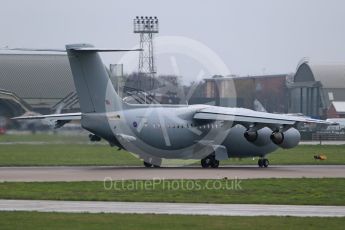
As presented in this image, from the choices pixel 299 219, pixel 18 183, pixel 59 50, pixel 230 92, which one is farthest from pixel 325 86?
pixel 299 219

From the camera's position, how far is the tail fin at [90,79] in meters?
41.0

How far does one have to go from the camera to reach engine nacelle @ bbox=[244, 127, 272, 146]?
45250 mm

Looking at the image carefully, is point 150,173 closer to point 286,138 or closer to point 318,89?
point 286,138

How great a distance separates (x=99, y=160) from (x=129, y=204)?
24.7 m

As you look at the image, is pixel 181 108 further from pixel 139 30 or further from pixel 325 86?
pixel 325 86

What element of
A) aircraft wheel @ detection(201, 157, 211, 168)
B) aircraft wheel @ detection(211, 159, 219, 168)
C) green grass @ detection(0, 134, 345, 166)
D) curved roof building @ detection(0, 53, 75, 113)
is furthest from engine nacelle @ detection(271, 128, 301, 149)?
curved roof building @ detection(0, 53, 75, 113)

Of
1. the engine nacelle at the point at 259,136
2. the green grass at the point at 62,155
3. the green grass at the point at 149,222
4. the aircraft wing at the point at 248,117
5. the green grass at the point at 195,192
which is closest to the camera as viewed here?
the green grass at the point at 149,222

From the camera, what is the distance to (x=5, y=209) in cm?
2459

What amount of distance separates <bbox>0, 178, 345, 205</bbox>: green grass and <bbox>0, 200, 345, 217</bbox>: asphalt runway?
108 cm

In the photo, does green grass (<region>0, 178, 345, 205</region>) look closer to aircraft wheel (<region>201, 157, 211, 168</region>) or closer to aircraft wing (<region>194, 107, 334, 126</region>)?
aircraft wing (<region>194, 107, 334, 126</region>)

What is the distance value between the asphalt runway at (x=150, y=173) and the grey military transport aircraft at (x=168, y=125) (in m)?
1.22

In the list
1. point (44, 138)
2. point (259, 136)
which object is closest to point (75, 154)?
point (44, 138)

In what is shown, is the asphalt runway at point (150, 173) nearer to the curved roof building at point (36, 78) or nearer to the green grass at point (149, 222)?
the green grass at point (149, 222)

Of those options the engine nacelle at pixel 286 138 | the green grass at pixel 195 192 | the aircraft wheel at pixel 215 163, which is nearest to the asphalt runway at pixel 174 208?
the green grass at pixel 195 192
